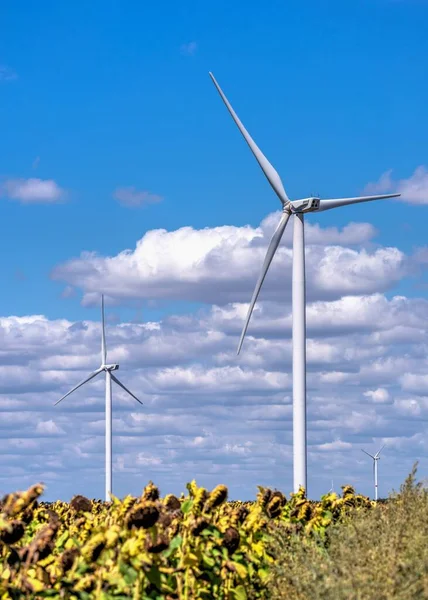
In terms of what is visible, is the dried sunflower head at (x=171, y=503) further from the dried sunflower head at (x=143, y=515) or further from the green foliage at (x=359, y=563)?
the dried sunflower head at (x=143, y=515)

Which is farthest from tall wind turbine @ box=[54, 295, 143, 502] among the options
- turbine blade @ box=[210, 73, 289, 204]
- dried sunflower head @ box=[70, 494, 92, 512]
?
dried sunflower head @ box=[70, 494, 92, 512]

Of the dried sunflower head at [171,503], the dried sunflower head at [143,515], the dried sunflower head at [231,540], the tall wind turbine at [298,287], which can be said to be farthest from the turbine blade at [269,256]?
the dried sunflower head at [143,515]

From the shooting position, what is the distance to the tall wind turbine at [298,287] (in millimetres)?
26484

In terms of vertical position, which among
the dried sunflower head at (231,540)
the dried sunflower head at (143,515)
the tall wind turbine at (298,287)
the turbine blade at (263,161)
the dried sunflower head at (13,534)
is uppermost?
the turbine blade at (263,161)

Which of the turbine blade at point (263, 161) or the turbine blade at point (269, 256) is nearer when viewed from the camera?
the turbine blade at point (269, 256)

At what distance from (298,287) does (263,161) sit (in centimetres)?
708

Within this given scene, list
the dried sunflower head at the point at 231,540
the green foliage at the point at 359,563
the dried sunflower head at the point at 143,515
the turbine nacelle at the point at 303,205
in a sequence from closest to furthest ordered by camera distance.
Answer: the dried sunflower head at the point at 143,515 < the green foliage at the point at 359,563 < the dried sunflower head at the point at 231,540 < the turbine nacelle at the point at 303,205

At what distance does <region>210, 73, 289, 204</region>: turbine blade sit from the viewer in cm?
3126

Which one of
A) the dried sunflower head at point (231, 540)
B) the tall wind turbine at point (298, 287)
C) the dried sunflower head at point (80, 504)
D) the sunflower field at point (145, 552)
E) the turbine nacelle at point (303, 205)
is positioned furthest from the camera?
the turbine nacelle at point (303, 205)

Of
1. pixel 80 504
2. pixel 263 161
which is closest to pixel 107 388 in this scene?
pixel 263 161

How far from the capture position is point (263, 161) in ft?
109

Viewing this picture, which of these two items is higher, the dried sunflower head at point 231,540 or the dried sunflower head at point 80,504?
the dried sunflower head at point 80,504

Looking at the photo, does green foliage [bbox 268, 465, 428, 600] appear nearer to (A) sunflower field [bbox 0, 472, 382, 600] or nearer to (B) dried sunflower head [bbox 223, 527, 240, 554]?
(A) sunflower field [bbox 0, 472, 382, 600]

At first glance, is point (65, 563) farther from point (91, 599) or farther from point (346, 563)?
point (346, 563)
